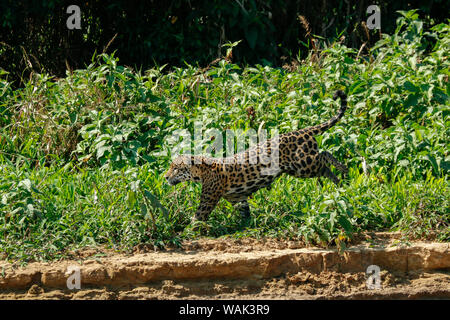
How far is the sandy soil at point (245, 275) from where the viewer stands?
18.0 ft

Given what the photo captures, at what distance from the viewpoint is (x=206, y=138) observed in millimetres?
7301

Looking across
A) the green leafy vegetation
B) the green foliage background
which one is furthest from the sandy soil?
the green foliage background

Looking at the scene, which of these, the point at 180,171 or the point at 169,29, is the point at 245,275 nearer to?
the point at 180,171

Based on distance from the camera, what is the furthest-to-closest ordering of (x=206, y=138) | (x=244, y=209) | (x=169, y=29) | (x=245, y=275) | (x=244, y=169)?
(x=169, y=29)
(x=206, y=138)
(x=244, y=209)
(x=244, y=169)
(x=245, y=275)

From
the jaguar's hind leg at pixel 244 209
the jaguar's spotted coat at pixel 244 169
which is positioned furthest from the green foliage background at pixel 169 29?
the jaguar's hind leg at pixel 244 209

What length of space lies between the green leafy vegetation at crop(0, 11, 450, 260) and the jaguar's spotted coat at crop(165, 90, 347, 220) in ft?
0.76

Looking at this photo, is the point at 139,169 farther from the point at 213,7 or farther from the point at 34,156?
the point at 213,7

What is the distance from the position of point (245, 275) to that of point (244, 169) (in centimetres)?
100

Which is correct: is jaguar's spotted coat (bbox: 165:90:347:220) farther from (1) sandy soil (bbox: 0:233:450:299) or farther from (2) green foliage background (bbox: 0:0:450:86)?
(2) green foliage background (bbox: 0:0:450:86)

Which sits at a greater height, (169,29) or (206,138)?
(169,29)

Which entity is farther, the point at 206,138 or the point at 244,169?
the point at 206,138

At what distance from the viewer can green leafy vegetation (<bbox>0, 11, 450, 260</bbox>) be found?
595 centimetres

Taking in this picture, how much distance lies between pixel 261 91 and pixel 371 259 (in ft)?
10.4

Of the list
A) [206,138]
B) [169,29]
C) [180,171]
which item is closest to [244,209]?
[180,171]
